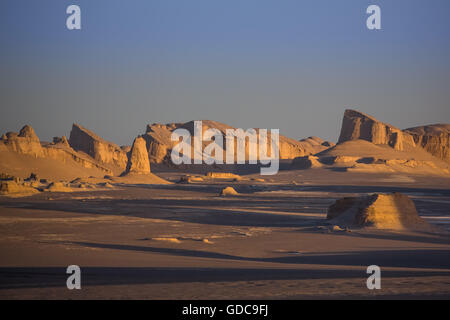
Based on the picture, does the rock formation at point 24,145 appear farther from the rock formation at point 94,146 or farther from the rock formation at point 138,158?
the rock formation at point 94,146

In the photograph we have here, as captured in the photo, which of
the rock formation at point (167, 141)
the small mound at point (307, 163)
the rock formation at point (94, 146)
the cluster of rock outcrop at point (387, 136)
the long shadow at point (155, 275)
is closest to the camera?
the long shadow at point (155, 275)

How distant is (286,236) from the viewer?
1895 cm

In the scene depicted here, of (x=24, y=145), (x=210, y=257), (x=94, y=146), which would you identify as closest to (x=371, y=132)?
(x=94, y=146)

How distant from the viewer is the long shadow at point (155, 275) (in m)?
10.3

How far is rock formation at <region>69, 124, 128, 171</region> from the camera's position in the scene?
104250mm

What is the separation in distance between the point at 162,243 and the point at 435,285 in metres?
8.81

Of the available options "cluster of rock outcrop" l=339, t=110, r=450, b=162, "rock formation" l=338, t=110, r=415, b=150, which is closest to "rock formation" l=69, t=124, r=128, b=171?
"rock formation" l=338, t=110, r=415, b=150

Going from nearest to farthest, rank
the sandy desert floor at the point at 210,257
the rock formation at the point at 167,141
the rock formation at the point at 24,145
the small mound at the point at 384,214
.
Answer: the sandy desert floor at the point at 210,257, the small mound at the point at 384,214, the rock formation at the point at 24,145, the rock formation at the point at 167,141

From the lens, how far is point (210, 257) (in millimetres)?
14328

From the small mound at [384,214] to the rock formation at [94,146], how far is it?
86.2 m

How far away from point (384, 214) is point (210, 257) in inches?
355

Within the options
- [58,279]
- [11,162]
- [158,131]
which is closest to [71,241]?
[58,279]

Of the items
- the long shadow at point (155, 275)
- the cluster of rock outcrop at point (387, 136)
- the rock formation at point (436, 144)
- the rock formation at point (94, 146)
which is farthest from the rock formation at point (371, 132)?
the long shadow at point (155, 275)

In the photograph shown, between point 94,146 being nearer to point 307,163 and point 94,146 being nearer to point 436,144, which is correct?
point 307,163
